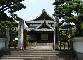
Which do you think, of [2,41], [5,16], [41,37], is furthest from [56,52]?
[41,37]

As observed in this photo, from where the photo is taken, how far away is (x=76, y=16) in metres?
16.1

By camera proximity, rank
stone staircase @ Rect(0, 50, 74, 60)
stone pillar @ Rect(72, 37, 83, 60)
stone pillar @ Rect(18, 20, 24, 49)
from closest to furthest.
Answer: stone pillar @ Rect(72, 37, 83, 60)
stone staircase @ Rect(0, 50, 74, 60)
stone pillar @ Rect(18, 20, 24, 49)

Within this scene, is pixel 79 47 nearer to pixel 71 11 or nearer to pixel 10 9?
pixel 71 11

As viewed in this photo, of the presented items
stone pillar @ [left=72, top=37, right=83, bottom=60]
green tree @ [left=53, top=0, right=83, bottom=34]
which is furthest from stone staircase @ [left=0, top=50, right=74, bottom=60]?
green tree @ [left=53, top=0, right=83, bottom=34]

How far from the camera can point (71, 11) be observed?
54.6 ft

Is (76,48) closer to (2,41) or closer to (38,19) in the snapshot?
(2,41)

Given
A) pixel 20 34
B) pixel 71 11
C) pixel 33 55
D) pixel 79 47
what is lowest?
pixel 33 55

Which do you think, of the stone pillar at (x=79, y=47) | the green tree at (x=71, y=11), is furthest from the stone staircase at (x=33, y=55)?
the green tree at (x=71, y=11)

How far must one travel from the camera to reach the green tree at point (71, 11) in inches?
632

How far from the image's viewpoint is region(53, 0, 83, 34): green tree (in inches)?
632

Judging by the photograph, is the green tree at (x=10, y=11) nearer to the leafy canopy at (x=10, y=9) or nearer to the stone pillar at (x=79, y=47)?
the leafy canopy at (x=10, y=9)

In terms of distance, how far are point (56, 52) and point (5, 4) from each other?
20.3 ft

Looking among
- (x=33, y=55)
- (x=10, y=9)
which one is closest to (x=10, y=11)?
(x=10, y=9)

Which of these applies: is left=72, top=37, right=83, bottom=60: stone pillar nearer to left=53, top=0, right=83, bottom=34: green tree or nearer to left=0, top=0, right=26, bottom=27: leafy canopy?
left=53, top=0, right=83, bottom=34: green tree
